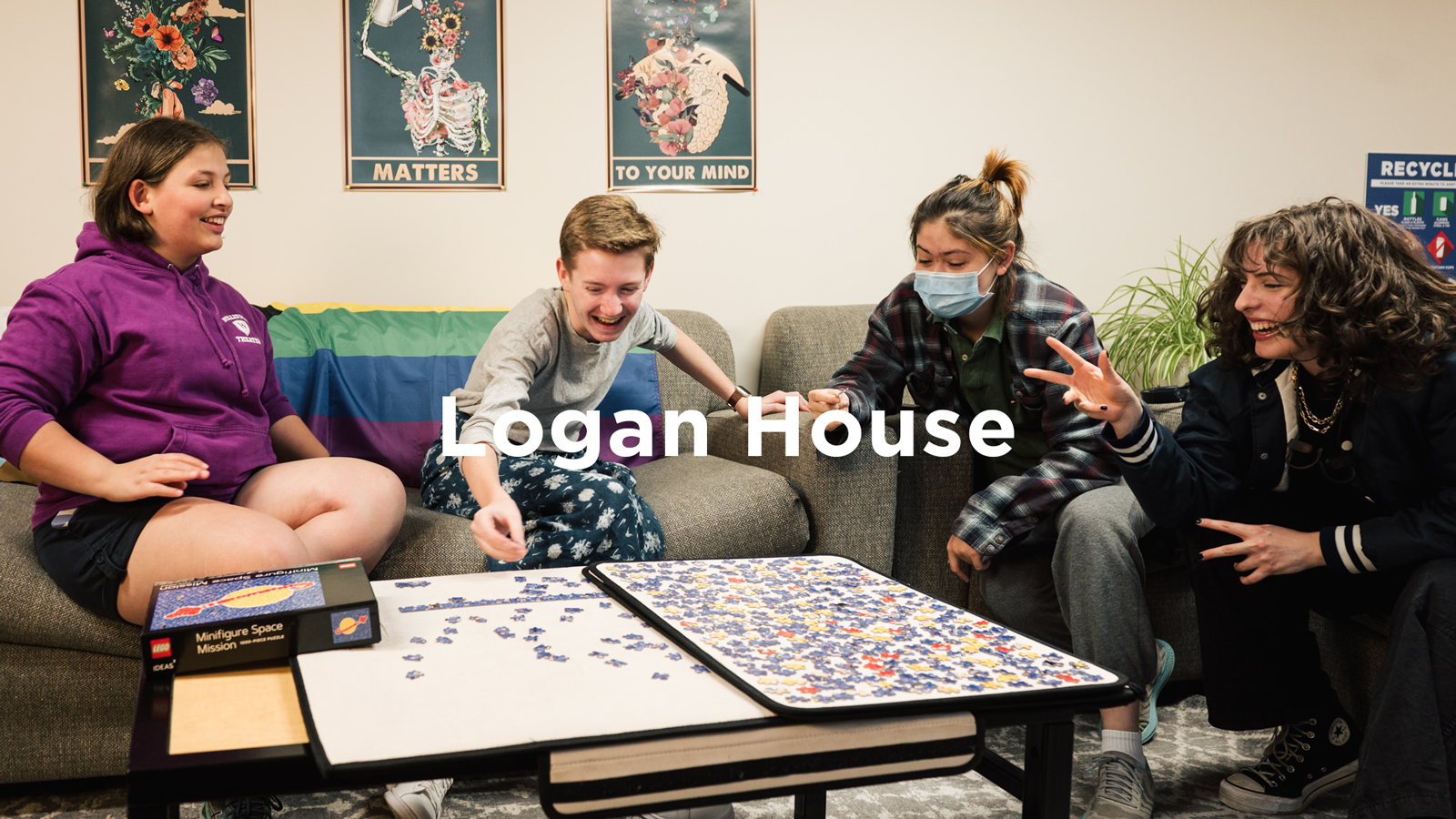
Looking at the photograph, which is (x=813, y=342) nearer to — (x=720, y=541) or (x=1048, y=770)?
(x=720, y=541)

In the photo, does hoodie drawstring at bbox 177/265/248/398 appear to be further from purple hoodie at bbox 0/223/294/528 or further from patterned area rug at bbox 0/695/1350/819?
patterned area rug at bbox 0/695/1350/819

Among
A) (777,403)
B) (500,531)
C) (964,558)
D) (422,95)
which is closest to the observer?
(500,531)

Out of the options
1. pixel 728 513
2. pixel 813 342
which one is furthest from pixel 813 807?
pixel 813 342

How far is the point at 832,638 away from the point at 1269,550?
3.09 feet

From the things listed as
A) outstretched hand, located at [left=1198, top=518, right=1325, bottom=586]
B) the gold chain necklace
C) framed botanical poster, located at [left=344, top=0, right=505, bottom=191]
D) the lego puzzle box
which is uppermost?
framed botanical poster, located at [left=344, top=0, right=505, bottom=191]

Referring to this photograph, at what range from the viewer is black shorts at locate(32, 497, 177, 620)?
5.08 feet

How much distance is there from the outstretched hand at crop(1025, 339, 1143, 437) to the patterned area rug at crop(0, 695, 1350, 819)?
0.65m

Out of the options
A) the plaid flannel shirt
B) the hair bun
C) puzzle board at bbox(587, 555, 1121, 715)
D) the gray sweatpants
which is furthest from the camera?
the hair bun

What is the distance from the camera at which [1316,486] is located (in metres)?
1.74

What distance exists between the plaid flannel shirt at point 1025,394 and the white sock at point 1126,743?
1.23 feet

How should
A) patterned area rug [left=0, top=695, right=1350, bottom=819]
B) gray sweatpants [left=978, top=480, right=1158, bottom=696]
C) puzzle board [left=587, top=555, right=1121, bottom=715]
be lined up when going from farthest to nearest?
gray sweatpants [left=978, top=480, right=1158, bottom=696] → patterned area rug [left=0, top=695, right=1350, bottom=819] → puzzle board [left=587, top=555, right=1121, bottom=715]

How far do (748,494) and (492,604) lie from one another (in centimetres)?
95

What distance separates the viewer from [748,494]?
6.92 feet

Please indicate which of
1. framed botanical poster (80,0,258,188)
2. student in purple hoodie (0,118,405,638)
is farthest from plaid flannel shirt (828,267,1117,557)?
framed botanical poster (80,0,258,188)
